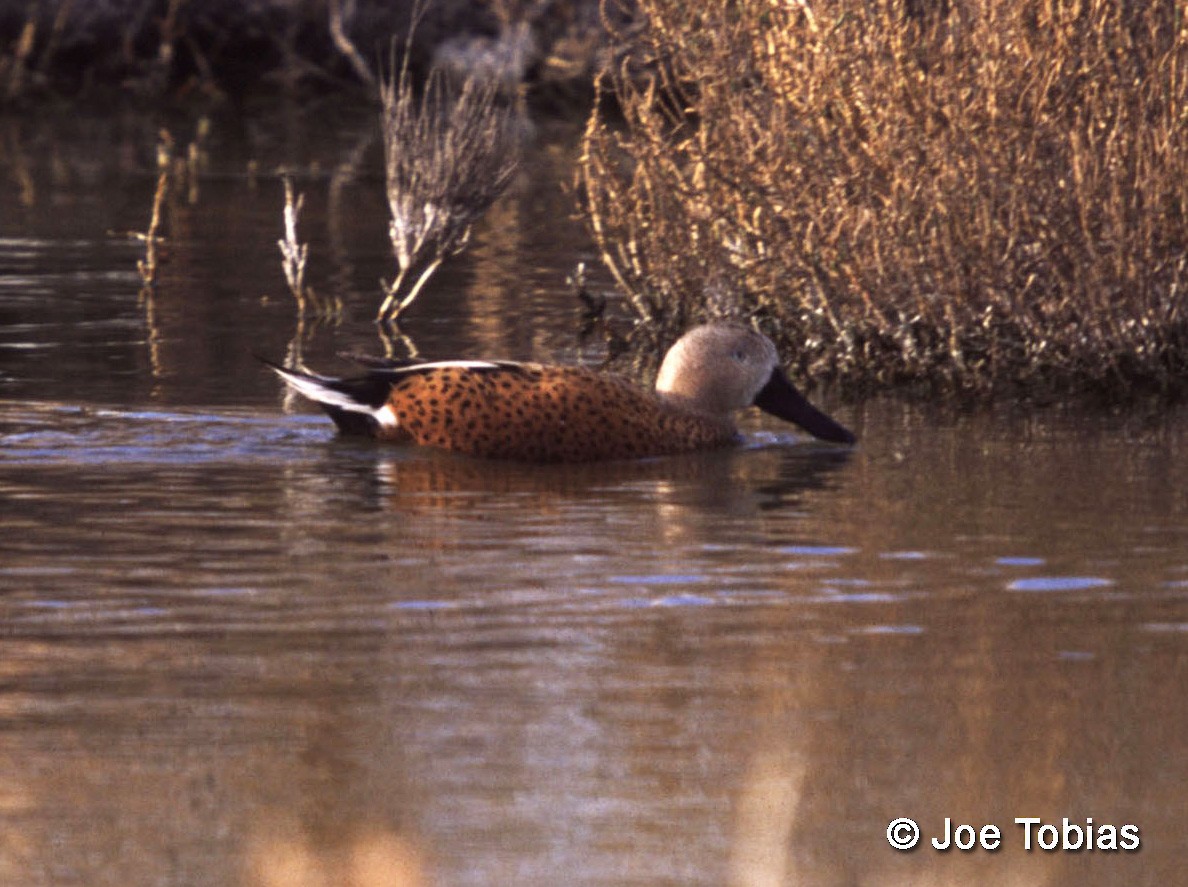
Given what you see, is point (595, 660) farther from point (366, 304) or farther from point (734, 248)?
point (366, 304)

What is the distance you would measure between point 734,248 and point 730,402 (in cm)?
141

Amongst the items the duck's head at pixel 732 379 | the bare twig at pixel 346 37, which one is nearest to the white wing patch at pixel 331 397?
the duck's head at pixel 732 379

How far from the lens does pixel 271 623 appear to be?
6.03m

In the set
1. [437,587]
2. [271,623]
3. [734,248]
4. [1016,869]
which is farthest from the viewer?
[734,248]

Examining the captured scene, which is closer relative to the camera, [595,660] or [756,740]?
[756,740]

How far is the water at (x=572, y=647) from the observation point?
14.7 ft

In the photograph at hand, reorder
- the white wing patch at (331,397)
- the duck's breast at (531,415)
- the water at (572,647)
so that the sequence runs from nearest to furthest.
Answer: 1. the water at (572,647)
2. the duck's breast at (531,415)
3. the white wing patch at (331,397)

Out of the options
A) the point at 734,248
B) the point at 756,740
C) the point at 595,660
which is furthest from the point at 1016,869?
the point at 734,248

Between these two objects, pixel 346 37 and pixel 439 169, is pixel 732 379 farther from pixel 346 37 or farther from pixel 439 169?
pixel 346 37

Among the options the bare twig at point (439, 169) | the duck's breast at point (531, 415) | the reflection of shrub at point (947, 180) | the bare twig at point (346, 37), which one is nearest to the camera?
the duck's breast at point (531, 415)

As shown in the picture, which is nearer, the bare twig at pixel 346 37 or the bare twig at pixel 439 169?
the bare twig at pixel 439 169

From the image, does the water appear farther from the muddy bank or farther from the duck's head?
the muddy bank

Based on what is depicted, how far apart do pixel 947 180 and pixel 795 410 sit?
107 centimetres

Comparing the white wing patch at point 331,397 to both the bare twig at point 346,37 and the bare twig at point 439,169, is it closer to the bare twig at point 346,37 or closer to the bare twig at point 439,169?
the bare twig at point 439,169
